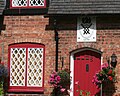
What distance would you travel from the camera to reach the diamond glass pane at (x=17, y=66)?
13.8 metres

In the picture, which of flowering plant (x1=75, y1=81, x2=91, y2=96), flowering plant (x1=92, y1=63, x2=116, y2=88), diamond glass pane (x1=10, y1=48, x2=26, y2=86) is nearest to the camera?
flowering plant (x1=92, y1=63, x2=116, y2=88)

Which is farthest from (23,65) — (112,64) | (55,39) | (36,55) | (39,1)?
(112,64)

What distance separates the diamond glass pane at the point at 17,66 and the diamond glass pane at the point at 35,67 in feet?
0.83

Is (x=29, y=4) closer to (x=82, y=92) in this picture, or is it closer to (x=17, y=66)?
(x=17, y=66)

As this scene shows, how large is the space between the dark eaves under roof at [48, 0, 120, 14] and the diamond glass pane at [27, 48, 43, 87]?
5.97 ft

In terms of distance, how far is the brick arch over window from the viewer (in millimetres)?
13703

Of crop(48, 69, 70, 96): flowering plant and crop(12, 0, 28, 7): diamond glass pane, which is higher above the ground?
crop(12, 0, 28, 7): diamond glass pane

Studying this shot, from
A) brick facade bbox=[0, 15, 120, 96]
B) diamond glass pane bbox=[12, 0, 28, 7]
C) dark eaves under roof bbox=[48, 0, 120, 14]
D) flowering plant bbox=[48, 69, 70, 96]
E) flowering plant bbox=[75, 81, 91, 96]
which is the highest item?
diamond glass pane bbox=[12, 0, 28, 7]

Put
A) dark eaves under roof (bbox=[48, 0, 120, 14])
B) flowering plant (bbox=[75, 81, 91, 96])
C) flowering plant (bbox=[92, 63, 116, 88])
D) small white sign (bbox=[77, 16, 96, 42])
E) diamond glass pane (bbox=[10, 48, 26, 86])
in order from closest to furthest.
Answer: flowering plant (bbox=[92, 63, 116, 88]) < dark eaves under roof (bbox=[48, 0, 120, 14]) < flowering plant (bbox=[75, 81, 91, 96]) < small white sign (bbox=[77, 16, 96, 42]) < diamond glass pane (bbox=[10, 48, 26, 86])

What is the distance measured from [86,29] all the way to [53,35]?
4.42ft

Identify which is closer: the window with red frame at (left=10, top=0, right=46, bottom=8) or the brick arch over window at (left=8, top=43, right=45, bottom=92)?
the brick arch over window at (left=8, top=43, right=45, bottom=92)

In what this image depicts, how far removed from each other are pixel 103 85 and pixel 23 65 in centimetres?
337

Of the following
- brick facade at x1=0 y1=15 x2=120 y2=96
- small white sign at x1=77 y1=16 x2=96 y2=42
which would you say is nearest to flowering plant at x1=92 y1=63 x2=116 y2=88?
brick facade at x1=0 y1=15 x2=120 y2=96

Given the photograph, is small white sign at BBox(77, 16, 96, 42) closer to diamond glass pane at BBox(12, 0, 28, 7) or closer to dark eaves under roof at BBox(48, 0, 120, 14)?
dark eaves under roof at BBox(48, 0, 120, 14)
